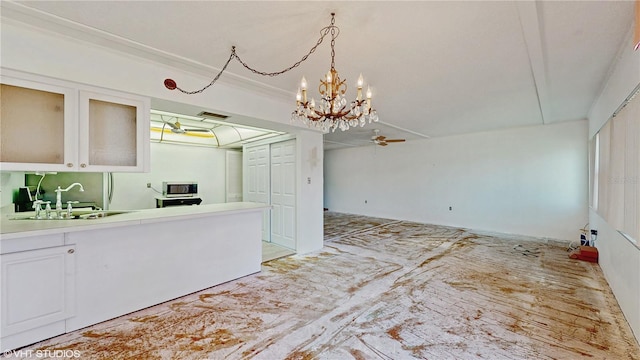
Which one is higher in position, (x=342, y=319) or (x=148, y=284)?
(x=148, y=284)

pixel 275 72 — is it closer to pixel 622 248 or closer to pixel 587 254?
pixel 622 248

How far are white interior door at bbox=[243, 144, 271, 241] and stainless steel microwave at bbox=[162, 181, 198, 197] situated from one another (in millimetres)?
1206

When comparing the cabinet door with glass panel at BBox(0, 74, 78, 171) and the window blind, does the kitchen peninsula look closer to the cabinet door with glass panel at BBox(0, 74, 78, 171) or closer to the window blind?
the cabinet door with glass panel at BBox(0, 74, 78, 171)

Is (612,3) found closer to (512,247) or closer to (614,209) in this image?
(614,209)

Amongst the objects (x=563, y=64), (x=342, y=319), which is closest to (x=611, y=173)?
(x=563, y=64)

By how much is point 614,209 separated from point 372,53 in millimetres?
3208

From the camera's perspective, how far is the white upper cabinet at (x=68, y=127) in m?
2.07

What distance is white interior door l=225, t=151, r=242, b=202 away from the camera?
22.5 feet

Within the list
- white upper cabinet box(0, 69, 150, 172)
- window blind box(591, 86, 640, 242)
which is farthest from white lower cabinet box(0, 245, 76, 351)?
window blind box(591, 86, 640, 242)

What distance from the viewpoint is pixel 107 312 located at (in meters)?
2.37

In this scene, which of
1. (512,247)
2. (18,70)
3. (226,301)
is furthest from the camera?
(512,247)

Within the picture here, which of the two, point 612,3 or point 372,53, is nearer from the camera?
point 612,3

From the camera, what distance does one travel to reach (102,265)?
2.36m

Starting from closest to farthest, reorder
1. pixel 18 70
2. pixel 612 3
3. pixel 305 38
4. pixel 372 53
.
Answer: pixel 612 3 < pixel 18 70 < pixel 305 38 < pixel 372 53
